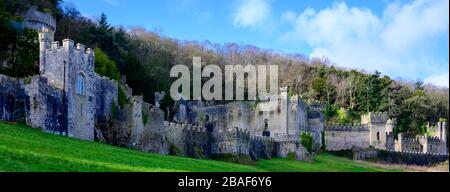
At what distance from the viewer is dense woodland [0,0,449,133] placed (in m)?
53.5

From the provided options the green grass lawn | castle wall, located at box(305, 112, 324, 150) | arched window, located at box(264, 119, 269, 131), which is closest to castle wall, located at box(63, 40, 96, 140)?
the green grass lawn

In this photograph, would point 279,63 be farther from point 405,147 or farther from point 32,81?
point 32,81

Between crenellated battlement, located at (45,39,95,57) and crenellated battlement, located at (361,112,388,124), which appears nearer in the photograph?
crenellated battlement, located at (45,39,95,57)

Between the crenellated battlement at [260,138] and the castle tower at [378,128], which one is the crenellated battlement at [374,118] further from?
the crenellated battlement at [260,138]

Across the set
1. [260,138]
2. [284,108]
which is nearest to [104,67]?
[260,138]

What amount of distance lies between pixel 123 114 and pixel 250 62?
4282cm

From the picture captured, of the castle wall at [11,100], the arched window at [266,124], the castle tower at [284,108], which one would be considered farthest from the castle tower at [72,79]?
the arched window at [266,124]

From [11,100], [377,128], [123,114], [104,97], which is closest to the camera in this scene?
[11,100]

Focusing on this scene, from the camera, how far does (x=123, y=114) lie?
36.8 meters

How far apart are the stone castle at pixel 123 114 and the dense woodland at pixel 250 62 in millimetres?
3250

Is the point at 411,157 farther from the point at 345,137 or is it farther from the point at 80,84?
the point at 80,84

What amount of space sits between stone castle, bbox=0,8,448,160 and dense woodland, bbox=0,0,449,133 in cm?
325

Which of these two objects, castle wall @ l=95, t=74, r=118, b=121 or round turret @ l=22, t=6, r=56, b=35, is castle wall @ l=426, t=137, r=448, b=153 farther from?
castle wall @ l=95, t=74, r=118, b=121
